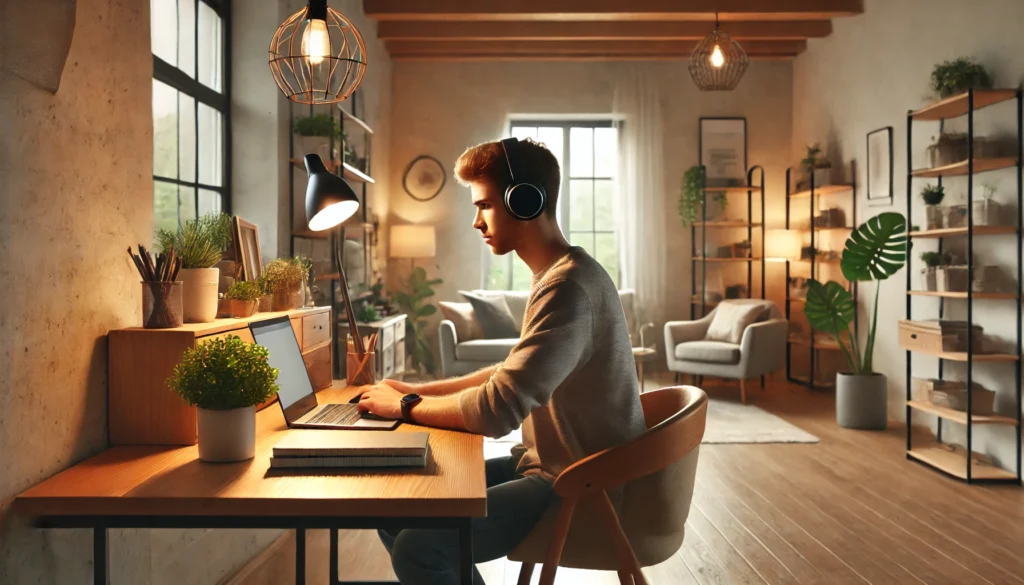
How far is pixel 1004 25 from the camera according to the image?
14.9 feet

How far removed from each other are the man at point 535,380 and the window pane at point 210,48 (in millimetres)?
2423

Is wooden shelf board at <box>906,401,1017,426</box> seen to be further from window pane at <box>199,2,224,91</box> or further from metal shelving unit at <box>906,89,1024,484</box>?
window pane at <box>199,2,224,91</box>

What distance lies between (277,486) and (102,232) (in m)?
0.77

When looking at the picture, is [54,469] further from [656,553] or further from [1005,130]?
[1005,130]

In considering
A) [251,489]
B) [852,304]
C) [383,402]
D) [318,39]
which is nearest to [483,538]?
[383,402]

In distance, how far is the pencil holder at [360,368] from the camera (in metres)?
2.56

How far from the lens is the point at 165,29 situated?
3252 mm

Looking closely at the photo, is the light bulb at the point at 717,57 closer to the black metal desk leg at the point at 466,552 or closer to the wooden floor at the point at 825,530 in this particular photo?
the wooden floor at the point at 825,530

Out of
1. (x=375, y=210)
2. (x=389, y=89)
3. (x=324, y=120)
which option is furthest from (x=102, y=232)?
(x=389, y=89)

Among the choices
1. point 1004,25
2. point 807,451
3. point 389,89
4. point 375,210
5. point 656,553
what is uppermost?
point 389,89

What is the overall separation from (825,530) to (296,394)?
2472 mm

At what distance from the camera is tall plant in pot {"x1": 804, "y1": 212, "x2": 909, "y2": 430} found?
5195 millimetres

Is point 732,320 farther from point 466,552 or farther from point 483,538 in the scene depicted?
point 466,552

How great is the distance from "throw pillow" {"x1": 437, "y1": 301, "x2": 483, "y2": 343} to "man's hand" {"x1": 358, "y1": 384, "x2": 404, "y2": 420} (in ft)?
16.3
